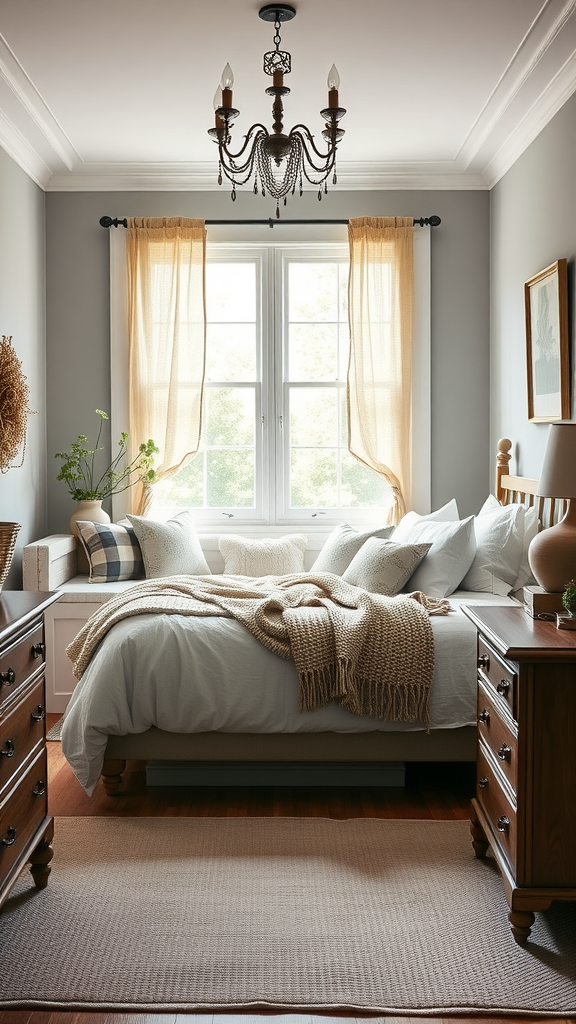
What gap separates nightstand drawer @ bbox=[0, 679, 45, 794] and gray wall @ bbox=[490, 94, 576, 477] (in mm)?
2532

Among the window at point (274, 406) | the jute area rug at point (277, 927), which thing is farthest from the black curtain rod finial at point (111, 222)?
the jute area rug at point (277, 927)

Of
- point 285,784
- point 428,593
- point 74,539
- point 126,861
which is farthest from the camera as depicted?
point 74,539

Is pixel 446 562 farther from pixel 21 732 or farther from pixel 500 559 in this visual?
pixel 21 732

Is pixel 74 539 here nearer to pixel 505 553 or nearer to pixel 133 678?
pixel 133 678

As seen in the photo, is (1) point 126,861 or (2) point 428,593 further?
(2) point 428,593

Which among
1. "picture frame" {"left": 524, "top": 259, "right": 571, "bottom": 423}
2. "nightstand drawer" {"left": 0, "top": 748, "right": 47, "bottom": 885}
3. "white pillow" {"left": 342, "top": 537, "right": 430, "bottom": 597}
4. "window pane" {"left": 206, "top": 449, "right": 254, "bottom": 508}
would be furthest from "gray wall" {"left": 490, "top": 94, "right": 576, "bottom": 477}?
"nightstand drawer" {"left": 0, "top": 748, "right": 47, "bottom": 885}

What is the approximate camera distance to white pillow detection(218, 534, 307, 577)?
15.5ft

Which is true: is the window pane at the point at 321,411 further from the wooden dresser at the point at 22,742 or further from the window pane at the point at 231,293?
the wooden dresser at the point at 22,742

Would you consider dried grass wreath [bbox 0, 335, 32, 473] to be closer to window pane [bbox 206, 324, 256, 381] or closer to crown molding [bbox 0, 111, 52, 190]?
crown molding [bbox 0, 111, 52, 190]

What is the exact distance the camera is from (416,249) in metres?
5.11

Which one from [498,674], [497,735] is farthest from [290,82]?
[497,735]

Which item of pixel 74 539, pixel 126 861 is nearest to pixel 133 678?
pixel 126 861

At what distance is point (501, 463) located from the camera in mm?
4703

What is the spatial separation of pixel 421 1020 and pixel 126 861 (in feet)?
3.64
